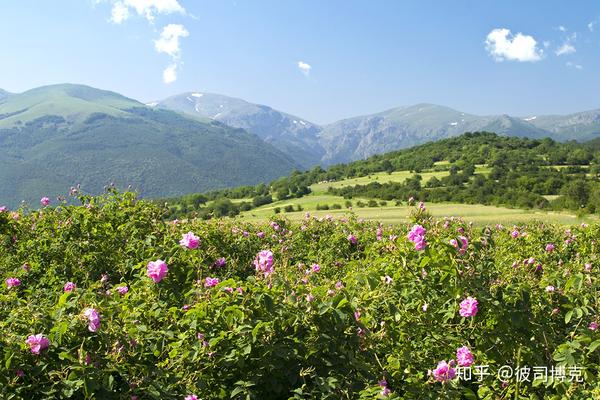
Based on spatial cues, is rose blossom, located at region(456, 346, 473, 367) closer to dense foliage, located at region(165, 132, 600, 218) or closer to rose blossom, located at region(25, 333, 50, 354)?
rose blossom, located at region(25, 333, 50, 354)

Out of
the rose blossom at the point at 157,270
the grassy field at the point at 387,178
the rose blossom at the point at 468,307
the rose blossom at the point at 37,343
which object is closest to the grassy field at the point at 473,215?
the rose blossom at the point at 468,307

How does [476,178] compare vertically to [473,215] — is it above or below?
above

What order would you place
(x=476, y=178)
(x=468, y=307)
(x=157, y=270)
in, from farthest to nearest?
1. (x=476, y=178)
2. (x=157, y=270)
3. (x=468, y=307)

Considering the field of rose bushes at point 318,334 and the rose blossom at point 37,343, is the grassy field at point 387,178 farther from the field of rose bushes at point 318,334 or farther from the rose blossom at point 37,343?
the rose blossom at point 37,343

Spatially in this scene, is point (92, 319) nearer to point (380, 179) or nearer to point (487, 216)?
point (487, 216)

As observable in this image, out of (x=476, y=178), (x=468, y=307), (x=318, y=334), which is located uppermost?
(x=476, y=178)

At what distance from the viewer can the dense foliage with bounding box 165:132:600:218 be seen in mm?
56906

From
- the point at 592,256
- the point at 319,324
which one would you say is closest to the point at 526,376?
the point at 319,324

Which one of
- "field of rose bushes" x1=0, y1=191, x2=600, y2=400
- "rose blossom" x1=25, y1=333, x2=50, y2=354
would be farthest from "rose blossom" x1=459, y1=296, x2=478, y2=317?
"rose blossom" x1=25, y1=333, x2=50, y2=354

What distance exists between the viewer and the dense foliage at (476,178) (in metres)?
56.9

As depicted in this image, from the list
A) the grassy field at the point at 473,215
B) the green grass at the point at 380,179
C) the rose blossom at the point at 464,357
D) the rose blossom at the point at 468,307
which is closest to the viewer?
the rose blossom at the point at 464,357

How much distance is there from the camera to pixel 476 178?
7381cm

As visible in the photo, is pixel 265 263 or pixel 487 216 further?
pixel 487 216

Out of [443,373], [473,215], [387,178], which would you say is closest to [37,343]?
[443,373]
